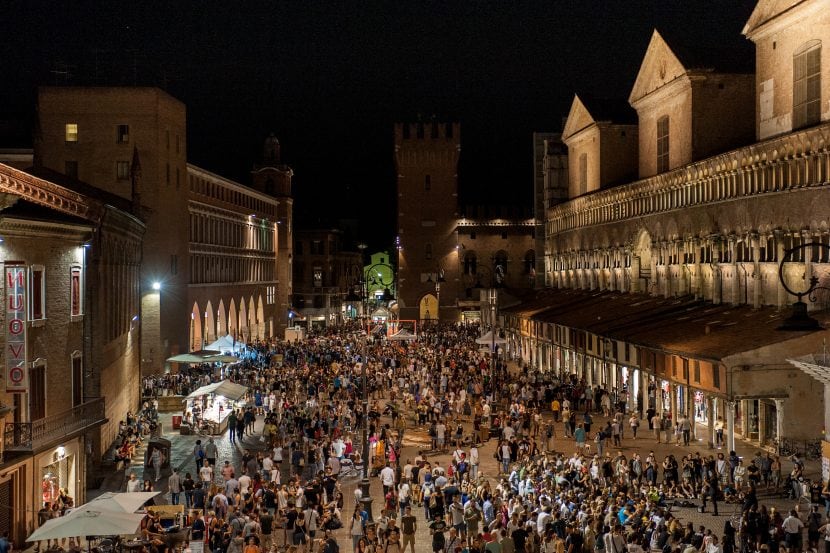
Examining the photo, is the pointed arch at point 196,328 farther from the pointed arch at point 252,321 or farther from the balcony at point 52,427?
the balcony at point 52,427

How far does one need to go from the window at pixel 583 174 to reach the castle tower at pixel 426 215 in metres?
37.1

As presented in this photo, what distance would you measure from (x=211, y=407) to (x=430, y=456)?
1147 cm

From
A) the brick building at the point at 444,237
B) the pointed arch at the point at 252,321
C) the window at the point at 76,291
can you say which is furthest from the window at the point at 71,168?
the brick building at the point at 444,237

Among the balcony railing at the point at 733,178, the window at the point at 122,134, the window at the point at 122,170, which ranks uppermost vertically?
the window at the point at 122,134

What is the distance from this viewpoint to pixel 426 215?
10869 centimetres

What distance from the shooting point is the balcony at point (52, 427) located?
24719 millimetres

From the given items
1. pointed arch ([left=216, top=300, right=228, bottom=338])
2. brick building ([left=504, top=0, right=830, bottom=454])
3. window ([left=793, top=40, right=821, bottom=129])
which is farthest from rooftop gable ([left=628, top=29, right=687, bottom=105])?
pointed arch ([left=216, top=300, right=228, bottom=338])

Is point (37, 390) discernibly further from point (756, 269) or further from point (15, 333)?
point (756, 269)

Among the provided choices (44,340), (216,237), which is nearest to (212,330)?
(216,237)

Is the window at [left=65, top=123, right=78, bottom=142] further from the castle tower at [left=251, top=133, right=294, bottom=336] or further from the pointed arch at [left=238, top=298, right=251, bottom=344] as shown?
the castle tower at [left=251, top=133, right=294, bottom=336]

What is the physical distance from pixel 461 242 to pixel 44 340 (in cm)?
8079

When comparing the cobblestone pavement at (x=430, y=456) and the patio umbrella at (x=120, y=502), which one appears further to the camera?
the cobblestone pavement at (x=430, y=456)

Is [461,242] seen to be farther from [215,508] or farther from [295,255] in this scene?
[215,508]

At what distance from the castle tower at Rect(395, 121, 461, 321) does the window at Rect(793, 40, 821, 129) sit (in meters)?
69.7
